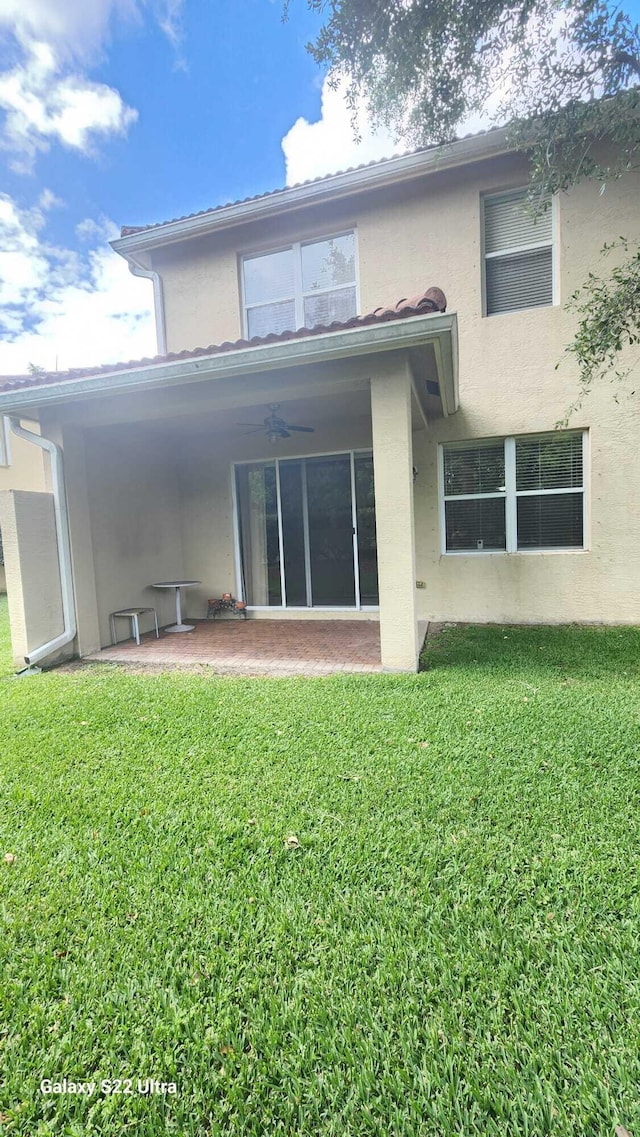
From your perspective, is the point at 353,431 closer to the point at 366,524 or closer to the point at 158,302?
the point at 366,524

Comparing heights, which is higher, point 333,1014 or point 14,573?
point 14,573

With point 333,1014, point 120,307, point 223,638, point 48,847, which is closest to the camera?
point 333,1014

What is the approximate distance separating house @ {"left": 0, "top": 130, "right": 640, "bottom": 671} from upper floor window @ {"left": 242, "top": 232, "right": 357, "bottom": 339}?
4 cm

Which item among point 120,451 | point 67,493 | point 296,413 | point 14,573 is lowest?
point 14,573

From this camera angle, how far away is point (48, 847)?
284cm

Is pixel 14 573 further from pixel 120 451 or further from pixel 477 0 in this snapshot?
pixel 477 0

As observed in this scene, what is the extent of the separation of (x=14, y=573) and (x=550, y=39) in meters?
9.97

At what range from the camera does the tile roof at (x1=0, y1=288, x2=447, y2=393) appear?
4832mm

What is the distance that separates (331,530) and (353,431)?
185 centimetres

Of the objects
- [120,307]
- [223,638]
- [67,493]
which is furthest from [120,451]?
[120,307]

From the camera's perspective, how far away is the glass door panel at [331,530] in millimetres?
9102

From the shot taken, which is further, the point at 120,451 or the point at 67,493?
the point at 120,451

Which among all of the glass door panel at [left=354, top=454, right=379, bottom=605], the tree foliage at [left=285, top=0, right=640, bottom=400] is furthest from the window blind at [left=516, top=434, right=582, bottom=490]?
the glass door panel at [left=354, top=454, right=379, bottom=605]

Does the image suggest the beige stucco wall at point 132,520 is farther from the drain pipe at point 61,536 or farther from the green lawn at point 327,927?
the green lawn at point 327,927
